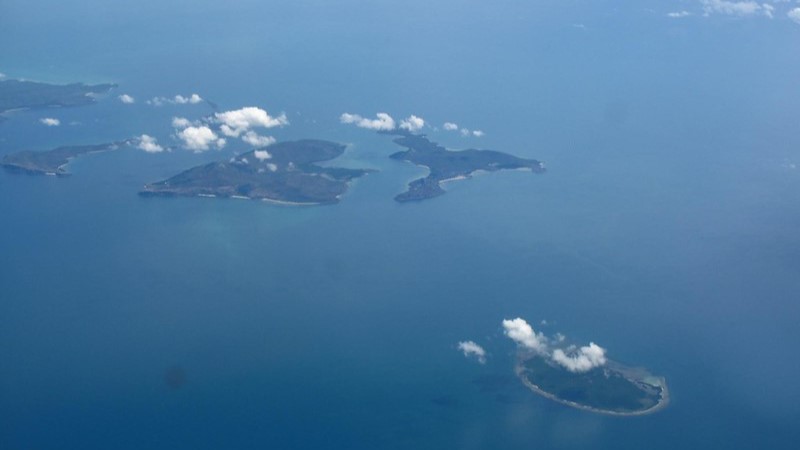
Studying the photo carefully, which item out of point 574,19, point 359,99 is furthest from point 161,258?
point 574,19

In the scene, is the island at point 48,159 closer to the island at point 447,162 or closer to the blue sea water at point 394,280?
the blue sea water at point 394,280

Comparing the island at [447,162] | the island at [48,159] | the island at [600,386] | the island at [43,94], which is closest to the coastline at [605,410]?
the island at [600,386]

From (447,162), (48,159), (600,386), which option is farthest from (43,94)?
(600,386)

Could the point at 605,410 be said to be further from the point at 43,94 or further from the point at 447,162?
the point at 43,94

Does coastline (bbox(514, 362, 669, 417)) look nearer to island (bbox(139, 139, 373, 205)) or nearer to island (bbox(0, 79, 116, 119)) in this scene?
island (bbox(139, 139, 373, 205))

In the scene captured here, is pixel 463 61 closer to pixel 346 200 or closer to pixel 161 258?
pixel 346 200

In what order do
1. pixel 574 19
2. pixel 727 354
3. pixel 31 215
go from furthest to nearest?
pixel 574 19, pixel 31 215, pixel 727 354
